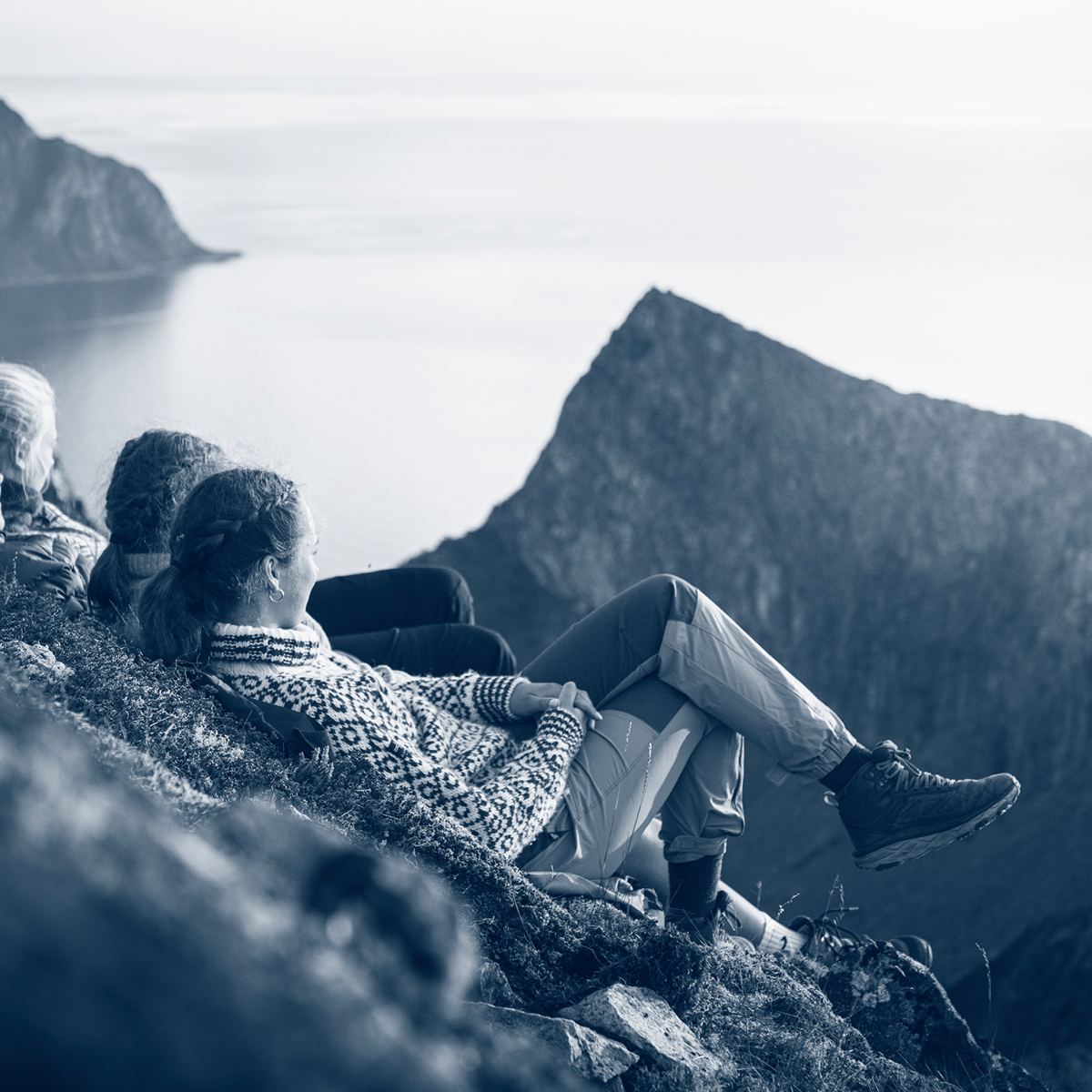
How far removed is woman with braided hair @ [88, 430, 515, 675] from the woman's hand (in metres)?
0.65

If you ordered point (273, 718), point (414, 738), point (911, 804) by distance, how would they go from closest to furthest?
point (273, 718), point (414, 738), point (911, 804)

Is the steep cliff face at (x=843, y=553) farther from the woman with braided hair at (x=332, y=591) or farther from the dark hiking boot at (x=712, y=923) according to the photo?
the dark hiking boot at (x=712, y=923)

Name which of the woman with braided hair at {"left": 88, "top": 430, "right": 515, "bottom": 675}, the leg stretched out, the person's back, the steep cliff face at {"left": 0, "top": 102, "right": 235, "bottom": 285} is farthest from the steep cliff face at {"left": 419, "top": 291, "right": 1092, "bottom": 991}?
the person's back

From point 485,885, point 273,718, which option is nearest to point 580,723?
point 485,885

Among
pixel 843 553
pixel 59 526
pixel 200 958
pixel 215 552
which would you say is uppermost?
pixel 200 958

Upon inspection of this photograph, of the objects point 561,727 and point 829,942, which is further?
point 829,942

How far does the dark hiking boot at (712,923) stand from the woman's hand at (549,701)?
68cm

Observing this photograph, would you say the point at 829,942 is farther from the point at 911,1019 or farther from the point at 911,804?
the point at 911,804

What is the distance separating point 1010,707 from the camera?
19531 mm

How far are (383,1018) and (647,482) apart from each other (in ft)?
74.9

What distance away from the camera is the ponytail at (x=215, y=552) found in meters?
2.69

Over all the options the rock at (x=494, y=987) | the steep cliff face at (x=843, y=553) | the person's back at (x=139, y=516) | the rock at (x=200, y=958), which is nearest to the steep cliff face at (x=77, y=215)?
the steep cliff face at (x=843, y=553)

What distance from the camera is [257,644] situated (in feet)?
8.87

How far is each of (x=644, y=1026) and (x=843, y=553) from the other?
1987 centimetres
